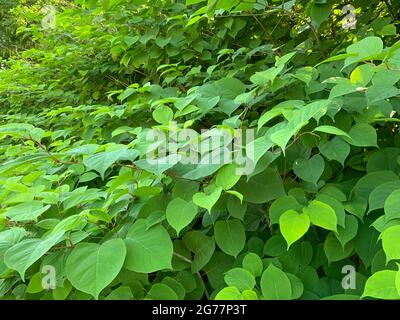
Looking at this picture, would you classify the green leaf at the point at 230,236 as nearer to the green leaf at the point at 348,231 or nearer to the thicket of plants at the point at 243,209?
the thicket of plants at the point at 243,209

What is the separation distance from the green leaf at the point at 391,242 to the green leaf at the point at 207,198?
13.9 inches

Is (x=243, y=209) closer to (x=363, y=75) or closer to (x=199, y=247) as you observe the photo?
(x=199, y=247)

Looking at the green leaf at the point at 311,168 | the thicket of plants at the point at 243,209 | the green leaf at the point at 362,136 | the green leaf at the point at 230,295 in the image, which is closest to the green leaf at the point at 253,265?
the thicket of plants at the point at 243,209

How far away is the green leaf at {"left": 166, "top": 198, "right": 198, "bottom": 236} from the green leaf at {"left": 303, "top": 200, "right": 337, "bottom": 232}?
274 millimetres

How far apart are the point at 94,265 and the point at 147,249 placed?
0.12 m

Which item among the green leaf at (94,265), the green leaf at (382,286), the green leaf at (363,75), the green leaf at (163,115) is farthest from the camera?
the green leaf at (163,115)

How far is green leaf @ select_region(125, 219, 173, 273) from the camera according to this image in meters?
0.83

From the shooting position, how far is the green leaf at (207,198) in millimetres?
833

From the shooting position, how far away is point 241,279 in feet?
2.88

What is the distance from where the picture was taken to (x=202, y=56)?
225 centimetres

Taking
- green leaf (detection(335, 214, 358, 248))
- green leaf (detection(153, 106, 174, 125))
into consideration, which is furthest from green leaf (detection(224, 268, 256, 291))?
green leaf (detection(153, 106, 174, 125))
